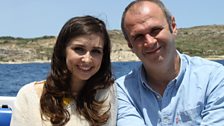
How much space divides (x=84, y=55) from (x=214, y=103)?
0.86 meters

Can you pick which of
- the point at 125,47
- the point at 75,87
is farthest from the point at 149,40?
the point at 125,47

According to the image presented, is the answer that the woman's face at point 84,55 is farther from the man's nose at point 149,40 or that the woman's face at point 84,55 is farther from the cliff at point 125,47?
the cliff at point 125,47

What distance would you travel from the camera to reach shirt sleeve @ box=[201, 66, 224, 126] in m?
2.60

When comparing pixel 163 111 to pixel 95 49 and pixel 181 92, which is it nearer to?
pixel 181 92

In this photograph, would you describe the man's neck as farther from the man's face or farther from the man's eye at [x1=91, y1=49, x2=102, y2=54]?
the man's eye at [x1=91, y1=49, x2=102, y2=54]

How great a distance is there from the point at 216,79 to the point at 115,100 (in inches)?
27.5

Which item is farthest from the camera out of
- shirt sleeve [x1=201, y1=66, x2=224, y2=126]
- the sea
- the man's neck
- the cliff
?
the cliff

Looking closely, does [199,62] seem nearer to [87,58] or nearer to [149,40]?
[149,40]

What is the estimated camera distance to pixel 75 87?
3.03m

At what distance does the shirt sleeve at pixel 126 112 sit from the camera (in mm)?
2776

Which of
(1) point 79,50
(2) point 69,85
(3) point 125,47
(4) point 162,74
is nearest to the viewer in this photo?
(4) point 162,74

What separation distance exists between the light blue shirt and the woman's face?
1.02 ft

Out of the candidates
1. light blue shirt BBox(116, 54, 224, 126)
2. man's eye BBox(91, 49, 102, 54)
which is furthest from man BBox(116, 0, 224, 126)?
man's eye BBox(91, 49, 102, 54)

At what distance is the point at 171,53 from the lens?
269 cm
